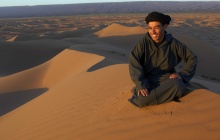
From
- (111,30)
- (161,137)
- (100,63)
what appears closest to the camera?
(161,137)

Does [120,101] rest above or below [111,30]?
above

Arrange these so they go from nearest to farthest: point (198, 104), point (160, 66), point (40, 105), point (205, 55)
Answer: point (198, 104) < point (160, 66) < point (40, 105) < point (205, 55)

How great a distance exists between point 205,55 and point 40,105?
10062mm

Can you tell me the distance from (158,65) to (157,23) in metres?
0.54

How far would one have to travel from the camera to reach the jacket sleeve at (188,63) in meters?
3.88

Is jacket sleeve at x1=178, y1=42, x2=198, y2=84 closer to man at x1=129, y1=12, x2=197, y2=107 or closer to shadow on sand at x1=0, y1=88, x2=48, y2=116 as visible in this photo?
man at x1=129, y1=12, x2=197, y2=107

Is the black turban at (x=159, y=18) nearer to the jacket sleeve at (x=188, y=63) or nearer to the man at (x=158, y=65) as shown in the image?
the man at (x=158, y=65)

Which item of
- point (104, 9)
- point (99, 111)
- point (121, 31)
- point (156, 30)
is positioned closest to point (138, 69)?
point (156, 30)

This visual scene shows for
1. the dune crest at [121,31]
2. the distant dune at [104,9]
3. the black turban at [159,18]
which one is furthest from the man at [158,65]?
the distant dune at [104,9]

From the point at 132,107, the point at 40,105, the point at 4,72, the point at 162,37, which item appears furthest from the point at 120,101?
the point at 4,72

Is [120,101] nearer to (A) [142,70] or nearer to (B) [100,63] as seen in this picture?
(A) [142,70]

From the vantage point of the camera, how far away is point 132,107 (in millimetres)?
3963

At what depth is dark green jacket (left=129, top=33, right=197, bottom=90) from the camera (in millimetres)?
3871

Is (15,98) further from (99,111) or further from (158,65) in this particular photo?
(158,65)
